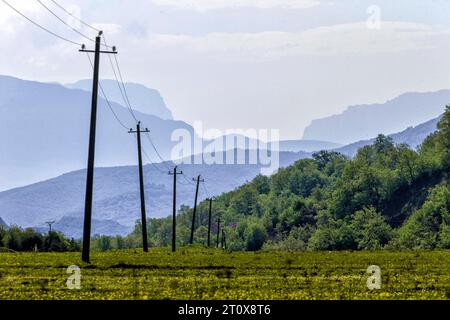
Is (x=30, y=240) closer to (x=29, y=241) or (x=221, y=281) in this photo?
(x=29, y=241)

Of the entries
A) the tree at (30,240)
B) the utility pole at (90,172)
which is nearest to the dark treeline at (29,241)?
the tree at (30,240)

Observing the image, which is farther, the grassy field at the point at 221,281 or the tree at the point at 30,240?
the tree at the point at 30,240

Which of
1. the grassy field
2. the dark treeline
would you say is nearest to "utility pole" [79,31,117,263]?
the grassy field

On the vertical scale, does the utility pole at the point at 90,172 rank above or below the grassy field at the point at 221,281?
above

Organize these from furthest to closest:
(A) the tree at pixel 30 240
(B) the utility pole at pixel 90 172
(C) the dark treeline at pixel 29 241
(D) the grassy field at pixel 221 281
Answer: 1. (A) the tree at pixel 30 240
2. (C) the dark treeline at pixel 29 241
3. (B) the utility pole at pixel 90 172
4. (D) the grassy field at pixel 221 281

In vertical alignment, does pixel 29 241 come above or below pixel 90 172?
below

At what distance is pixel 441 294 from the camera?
34.9 metres

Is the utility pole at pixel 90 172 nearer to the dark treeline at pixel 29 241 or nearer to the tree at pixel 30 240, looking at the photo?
the dark treeline at pixel 29 241

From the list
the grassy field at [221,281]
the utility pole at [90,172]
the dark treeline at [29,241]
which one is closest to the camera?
the grassy field at [221,281]

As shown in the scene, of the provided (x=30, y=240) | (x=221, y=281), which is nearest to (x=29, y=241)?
(x=30, y=240)
